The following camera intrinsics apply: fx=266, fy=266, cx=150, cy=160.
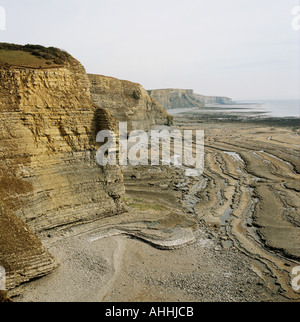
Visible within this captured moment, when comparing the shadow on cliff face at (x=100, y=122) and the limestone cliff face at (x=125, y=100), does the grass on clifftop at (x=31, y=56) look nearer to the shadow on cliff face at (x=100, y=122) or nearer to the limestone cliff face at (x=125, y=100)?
the shadow on cliff face at (x=100, y=122)

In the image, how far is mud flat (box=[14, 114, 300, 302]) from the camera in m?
13.7

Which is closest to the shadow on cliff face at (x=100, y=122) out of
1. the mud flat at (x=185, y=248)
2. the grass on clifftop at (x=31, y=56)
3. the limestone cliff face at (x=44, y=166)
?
the limestone cliff face at (x=44, y=166)

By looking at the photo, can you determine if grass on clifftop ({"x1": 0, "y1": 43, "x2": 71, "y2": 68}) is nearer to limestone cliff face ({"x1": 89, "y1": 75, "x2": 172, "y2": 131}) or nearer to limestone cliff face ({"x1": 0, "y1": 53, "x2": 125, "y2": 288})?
limestone cliff face ({"x1": 0, "y1": 53, "x2": 125, "y2": 288})

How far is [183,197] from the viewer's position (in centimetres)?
2791

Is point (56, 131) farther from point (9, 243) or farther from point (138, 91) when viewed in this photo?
point (138, 91)

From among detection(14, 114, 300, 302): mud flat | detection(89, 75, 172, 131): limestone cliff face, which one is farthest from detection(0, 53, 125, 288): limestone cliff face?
detection(89, 75, 172, 131): limestone cliff face

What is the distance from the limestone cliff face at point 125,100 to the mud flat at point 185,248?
25.0 m

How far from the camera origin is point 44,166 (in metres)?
17.4

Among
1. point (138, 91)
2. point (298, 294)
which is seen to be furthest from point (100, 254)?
point (138, 91)

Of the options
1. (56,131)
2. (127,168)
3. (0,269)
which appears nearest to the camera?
(0,269)

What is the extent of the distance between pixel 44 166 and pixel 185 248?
35.4 ft

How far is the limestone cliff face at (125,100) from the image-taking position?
162ft

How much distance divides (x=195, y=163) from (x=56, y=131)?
27.1 metres
